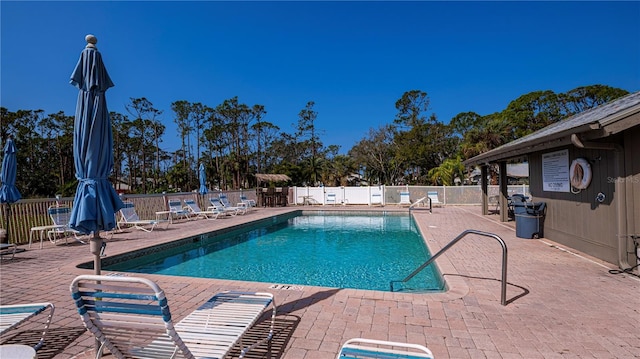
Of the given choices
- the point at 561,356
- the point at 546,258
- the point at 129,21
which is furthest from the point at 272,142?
the point at 561,356

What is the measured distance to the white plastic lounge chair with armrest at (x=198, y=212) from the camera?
13.2 metres

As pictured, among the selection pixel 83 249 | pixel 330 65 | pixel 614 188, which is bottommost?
pixel 83 249

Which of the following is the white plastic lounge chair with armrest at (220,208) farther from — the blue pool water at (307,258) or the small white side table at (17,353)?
the small white side table at (17,353)

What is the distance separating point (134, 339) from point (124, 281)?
397 millimetres

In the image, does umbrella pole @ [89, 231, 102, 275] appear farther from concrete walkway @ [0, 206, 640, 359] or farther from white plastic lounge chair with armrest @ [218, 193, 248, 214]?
white plastic lounge chair with armrest @ [218, 193, 248, 214]

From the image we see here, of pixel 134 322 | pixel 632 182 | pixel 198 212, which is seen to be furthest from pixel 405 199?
pixel 134 322

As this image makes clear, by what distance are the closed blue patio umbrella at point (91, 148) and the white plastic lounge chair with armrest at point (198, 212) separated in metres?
10.2

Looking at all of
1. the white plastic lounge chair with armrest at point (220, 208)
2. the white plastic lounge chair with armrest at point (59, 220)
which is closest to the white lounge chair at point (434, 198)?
the white plastic lounge chair with armrest at point (220, 208)

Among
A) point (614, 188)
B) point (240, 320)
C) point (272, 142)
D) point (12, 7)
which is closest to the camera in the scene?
point (240, 320)

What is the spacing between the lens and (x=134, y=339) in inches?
78.3

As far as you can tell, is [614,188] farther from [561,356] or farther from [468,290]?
[561,356]

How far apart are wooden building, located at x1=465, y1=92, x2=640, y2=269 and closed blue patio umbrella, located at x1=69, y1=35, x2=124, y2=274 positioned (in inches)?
245

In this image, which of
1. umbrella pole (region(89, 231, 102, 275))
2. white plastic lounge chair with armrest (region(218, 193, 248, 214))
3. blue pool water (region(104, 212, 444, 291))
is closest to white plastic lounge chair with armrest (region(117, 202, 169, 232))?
blue pool water (region(104, 212, 444, 291))

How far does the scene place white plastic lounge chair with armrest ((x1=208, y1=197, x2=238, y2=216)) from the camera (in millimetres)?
14031
